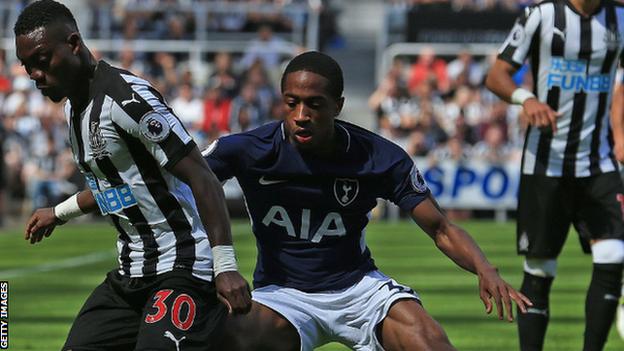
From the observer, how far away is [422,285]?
1238 centimetres

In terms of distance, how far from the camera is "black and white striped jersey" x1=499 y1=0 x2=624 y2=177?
757cm

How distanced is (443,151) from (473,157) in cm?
53

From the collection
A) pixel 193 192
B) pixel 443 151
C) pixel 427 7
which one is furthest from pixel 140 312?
pixel 427 7

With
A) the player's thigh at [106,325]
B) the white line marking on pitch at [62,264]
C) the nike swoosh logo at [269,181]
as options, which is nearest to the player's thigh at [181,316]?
the player's thigh at [106,325]

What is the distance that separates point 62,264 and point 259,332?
31.2ft

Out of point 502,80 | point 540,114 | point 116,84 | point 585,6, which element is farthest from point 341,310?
point 585,6

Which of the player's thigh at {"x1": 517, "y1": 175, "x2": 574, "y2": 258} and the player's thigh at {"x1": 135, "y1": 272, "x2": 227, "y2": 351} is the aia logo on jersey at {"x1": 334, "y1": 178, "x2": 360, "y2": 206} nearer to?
the player's thigh at {"x1": 135, "y1": 272, "x2": 227, "y2": 351}

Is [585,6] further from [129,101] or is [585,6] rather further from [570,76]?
[129,101]

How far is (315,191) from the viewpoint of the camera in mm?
5742

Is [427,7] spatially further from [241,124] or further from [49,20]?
[49,20]

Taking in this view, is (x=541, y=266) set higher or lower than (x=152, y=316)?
lower

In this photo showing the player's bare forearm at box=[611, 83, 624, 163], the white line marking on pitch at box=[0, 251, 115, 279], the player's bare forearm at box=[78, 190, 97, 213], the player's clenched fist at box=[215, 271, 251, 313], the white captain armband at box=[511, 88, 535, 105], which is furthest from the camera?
the white line marking on pitch at box=[0, 251, 115, 279]

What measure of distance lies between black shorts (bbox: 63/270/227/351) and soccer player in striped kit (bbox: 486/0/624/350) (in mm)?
2697

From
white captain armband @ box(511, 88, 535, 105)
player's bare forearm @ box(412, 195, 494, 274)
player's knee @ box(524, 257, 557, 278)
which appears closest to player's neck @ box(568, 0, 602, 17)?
white captain armband @ box(511, 88, 535, 105)
